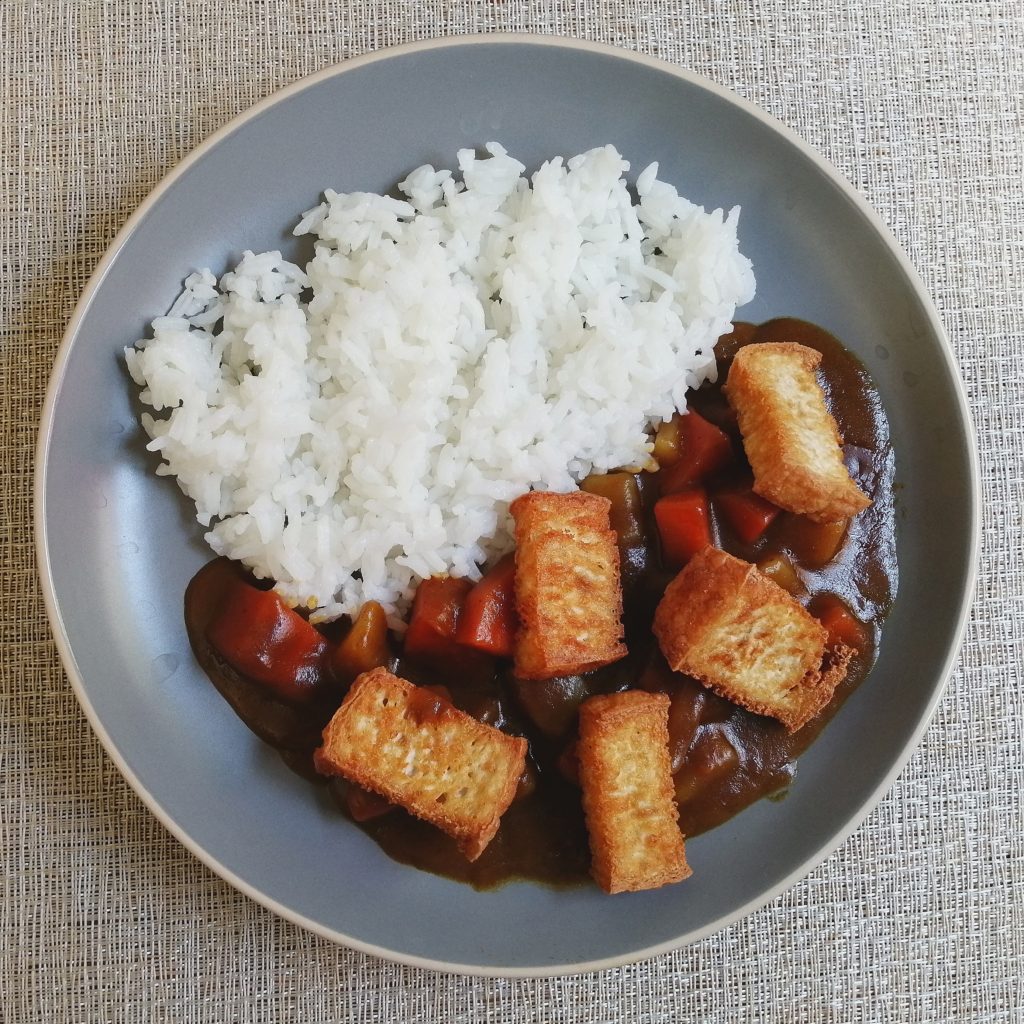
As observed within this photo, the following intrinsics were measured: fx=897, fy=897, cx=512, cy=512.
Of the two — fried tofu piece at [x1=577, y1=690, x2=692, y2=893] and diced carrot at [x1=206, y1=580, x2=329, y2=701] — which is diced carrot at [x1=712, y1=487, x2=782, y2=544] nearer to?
fried tofu piece at [x1=577, y1=690, x2=692, y2=893]

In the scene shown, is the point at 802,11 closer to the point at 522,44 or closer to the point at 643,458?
the point at 522,44

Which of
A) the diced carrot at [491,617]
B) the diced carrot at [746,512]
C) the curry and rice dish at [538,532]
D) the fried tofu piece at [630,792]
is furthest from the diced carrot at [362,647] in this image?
the diced carrot at [746,512]

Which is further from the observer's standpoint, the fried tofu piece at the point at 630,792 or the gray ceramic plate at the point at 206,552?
the gray ceramic plate at the point at 206,552

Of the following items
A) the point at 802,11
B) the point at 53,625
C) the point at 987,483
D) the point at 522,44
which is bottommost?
the point at 53,625

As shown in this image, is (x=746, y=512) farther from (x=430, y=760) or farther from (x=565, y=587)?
(x=430, y=760)

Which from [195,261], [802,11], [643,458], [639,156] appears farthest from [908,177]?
[195,261]

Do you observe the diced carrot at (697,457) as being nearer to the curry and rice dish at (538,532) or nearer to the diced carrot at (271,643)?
the curry and rice dish at (538,532)
